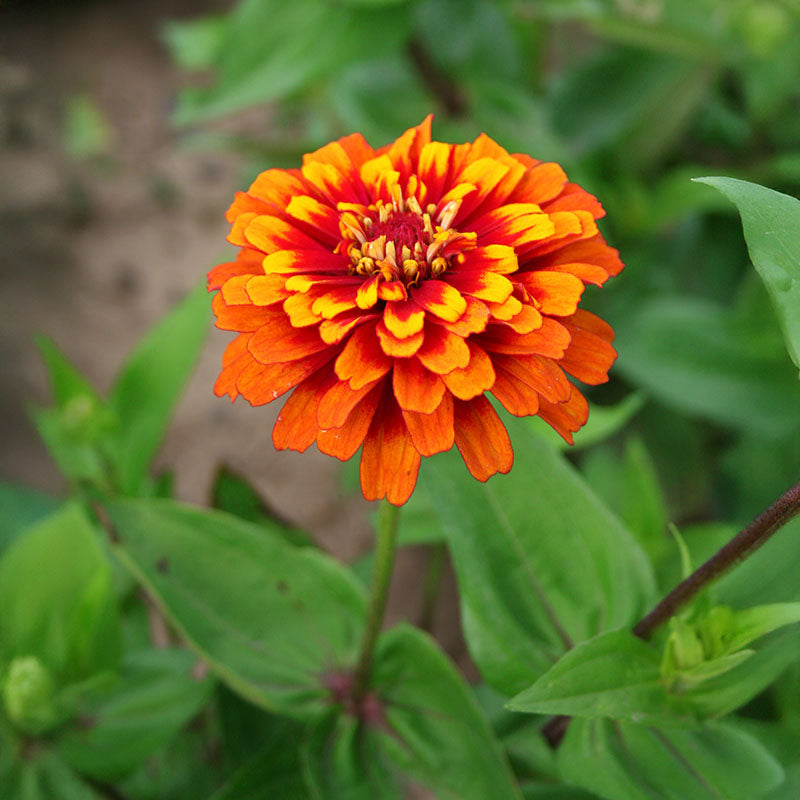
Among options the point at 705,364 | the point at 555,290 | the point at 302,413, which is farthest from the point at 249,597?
the point at 705,364

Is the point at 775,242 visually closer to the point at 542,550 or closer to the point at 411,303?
the point at 411,303

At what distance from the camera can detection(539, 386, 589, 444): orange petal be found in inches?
17.6

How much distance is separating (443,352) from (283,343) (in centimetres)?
9

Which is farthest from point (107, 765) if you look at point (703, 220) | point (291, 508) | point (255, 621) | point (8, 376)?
point (703, 220)

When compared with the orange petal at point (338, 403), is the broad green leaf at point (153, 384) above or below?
below

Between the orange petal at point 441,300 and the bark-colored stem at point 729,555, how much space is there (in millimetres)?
198

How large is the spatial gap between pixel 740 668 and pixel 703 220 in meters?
0.89

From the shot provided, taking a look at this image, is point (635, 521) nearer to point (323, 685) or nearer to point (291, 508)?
point (323, 685)

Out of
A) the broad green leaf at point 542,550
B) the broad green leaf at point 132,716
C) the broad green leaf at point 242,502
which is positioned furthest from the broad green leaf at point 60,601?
the broad green leaf at point 542,550

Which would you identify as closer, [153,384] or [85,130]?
[153,384]

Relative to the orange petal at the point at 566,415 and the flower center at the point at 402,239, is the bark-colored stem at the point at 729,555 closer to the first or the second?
the orange petal at the point at 566,415

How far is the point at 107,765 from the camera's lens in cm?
73

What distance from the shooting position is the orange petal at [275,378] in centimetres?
44

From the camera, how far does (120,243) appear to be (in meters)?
1.71
